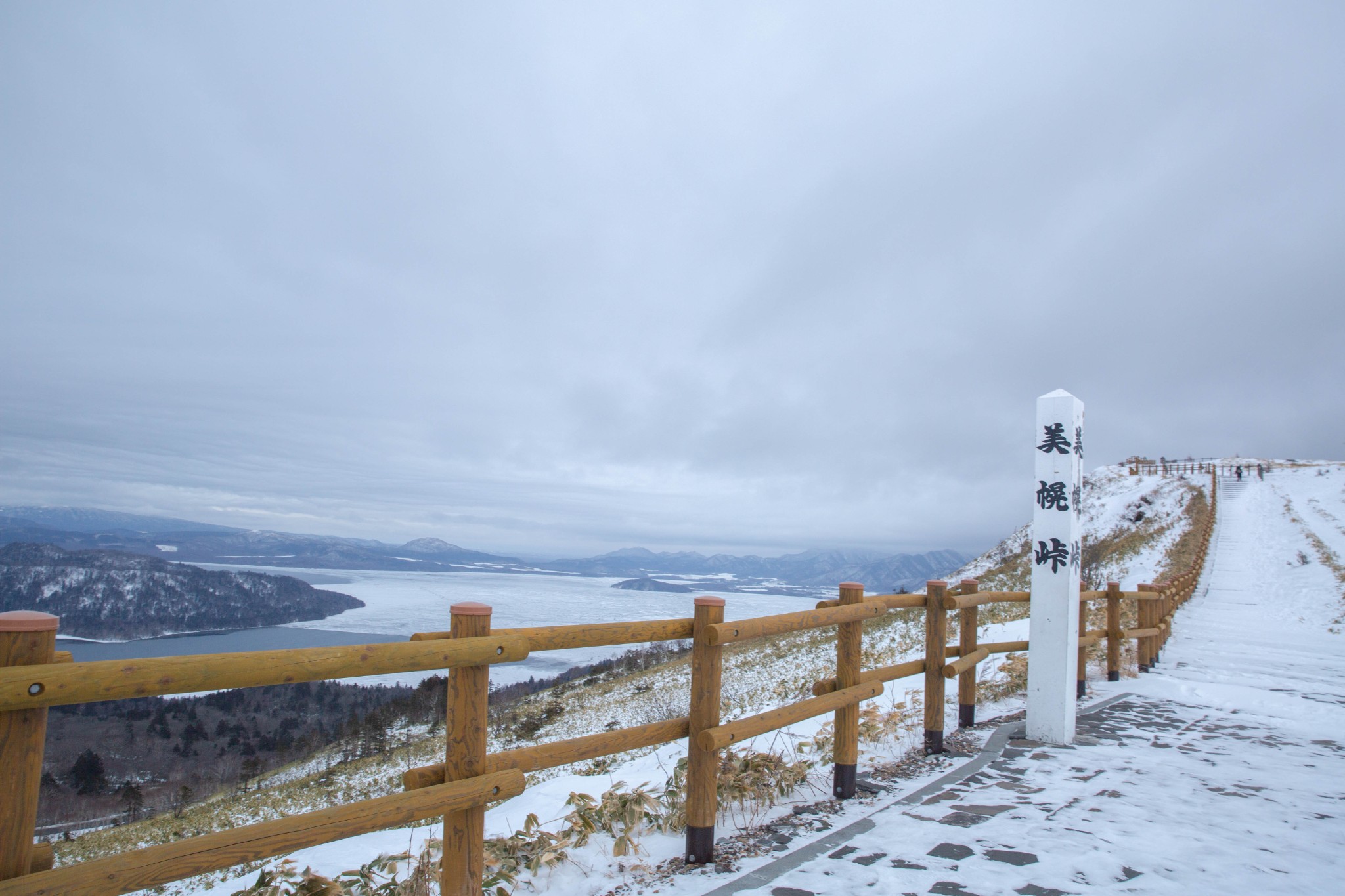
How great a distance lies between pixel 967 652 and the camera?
6906 millimetres

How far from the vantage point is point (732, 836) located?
4.58 metres

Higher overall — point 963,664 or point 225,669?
point 225,669

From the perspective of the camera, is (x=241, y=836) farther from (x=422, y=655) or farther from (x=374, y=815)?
(x=422, y=655)

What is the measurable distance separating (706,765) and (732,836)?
82 cm

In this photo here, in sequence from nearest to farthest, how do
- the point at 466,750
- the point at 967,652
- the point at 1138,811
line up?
the point at 466,750 < the point at 1138,811 < the point at 967,652

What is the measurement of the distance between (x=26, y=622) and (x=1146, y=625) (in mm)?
13799

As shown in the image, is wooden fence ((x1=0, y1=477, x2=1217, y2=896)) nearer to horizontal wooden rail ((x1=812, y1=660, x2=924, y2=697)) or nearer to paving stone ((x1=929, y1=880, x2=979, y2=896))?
horizontal wooden rail ((x1=812, y1=660, x2=924, y2=697))

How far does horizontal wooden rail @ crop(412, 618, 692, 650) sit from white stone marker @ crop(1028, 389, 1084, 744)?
4475 mm

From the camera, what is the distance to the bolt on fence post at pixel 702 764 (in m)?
4.12

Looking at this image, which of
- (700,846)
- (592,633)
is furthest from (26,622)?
(700,846)

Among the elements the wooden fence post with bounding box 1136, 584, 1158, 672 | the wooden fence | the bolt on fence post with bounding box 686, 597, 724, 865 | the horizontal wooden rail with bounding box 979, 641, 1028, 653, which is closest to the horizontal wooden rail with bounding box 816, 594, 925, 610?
the wooden fence

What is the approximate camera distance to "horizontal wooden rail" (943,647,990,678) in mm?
6152

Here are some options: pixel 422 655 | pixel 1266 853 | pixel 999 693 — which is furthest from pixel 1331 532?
pixel 422 655

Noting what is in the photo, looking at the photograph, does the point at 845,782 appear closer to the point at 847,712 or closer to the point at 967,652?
the point at 847,712
